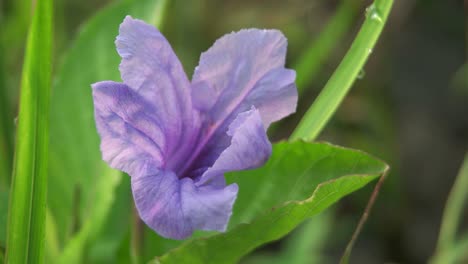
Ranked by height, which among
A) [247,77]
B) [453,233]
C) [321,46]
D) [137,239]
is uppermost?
[247,77]

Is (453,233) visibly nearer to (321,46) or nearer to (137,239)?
(321,46)

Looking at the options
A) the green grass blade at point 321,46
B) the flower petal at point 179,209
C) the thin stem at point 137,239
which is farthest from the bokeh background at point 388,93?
the flower petal at point 179,209

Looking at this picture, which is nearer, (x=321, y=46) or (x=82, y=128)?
(x=82, y=128)

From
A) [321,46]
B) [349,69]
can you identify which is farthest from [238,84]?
[321,46]

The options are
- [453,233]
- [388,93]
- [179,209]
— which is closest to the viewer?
[179,209]

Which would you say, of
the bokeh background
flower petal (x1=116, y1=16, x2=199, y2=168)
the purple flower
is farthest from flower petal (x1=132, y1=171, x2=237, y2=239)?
the bokeh background

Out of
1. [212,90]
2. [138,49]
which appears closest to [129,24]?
[138,49]

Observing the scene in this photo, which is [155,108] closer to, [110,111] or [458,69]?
[110,111]

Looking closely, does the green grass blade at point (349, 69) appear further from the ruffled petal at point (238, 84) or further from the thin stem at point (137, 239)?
the thin stem at point (137, 239)
